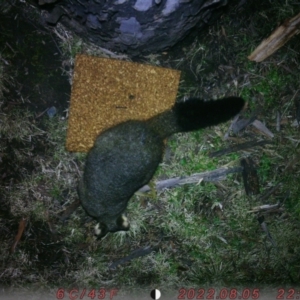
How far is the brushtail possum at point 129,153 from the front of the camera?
2.05 meters

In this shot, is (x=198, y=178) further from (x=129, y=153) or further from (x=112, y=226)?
(x=112, y=226)

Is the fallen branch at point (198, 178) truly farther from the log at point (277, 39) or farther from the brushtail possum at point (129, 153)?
the log at point (277, 39)

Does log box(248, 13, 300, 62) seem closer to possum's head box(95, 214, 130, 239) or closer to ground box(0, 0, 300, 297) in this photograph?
ground box(0, 0, 300, 297)

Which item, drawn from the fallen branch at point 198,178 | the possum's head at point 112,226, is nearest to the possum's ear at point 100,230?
the possum's head at point 112,226

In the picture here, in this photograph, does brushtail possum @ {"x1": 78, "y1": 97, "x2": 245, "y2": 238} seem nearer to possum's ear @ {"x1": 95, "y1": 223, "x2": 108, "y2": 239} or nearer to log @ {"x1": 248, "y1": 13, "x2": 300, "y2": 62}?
possum's ear @ {"x1": 95, "y1": 223, "x2": 108, "y2": 239}

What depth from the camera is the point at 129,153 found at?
2.05m

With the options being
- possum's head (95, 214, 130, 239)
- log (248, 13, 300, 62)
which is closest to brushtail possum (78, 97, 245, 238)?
possum's head (95, 214, 130, 239)

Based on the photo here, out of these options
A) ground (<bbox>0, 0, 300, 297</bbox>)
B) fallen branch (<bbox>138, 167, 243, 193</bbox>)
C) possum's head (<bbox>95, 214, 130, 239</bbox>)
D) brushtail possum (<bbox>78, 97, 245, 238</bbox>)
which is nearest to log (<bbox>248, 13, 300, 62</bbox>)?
ground (<bbox>0, 0, 300, 297</bbox>)

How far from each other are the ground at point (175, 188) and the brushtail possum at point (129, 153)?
6 centimetres

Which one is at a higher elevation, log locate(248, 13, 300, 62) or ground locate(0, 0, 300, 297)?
log locate(248, 13, 300, 62)

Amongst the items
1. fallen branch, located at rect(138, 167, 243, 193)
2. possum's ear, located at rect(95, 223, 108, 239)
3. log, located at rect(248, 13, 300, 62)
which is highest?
log, located at rect(248, 13, 300, 62)

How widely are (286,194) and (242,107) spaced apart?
0.56 metres

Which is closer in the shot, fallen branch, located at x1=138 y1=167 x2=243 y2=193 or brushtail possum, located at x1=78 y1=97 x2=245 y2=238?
brushtail possum, located at x1=78 y1=97 x2=245 y2=238

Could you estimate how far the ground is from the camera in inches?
83.2
